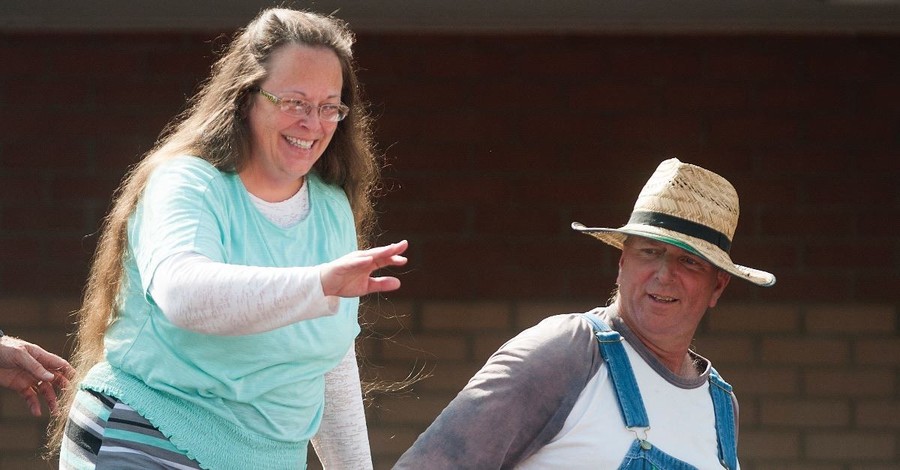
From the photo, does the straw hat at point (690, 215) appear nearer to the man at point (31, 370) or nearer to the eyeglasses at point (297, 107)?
the eyeglasses at point (297, 107)

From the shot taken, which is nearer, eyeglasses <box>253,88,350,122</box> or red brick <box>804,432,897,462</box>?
eyeglasses <box>253,88,350,122</box>

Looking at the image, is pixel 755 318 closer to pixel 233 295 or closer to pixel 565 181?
pixel 565 181

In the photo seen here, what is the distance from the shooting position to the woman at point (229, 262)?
2230mm

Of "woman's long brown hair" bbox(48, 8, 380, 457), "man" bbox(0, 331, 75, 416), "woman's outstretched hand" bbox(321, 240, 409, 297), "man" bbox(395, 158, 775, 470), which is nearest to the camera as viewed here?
"woman's outstretched hand" bbox(321, 240, 409, 297)

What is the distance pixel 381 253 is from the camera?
181 cm

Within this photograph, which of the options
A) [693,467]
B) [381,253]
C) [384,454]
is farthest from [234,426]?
[384,454]

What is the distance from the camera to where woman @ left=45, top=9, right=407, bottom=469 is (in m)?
2.23

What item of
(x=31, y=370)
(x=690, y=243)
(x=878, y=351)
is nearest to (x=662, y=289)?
(x=690, y=243)

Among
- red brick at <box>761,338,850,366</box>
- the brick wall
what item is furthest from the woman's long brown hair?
red brick at <box>761,338,850,366</box>

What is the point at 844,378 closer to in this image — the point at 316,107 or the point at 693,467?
the point at 693,467

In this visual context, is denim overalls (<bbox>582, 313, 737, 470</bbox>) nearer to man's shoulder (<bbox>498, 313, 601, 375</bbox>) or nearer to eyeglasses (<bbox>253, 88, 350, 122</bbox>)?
man's shoulder (<bbox>498, 313, 601, 375</bbox>)

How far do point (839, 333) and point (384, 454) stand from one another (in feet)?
6.34

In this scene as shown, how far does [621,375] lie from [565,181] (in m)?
2.80

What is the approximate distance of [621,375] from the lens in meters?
2.34
